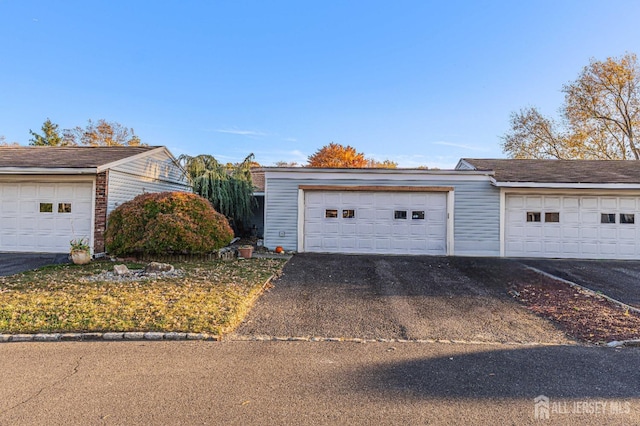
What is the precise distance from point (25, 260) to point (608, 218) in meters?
18.4

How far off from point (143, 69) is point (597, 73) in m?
30.7

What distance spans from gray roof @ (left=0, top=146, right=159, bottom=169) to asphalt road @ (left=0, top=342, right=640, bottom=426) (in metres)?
8.63

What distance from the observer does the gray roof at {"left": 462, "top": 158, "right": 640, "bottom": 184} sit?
11172 millimetres

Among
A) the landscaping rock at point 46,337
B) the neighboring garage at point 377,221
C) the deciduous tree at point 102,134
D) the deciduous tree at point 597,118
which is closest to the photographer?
the landscaping rock at point 46,337

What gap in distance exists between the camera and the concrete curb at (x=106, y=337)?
4.15 metres

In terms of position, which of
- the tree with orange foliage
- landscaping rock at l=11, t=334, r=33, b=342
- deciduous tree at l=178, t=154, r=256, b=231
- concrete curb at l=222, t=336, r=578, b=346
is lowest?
concrete curb at l=222, t=336, r=578, b=346

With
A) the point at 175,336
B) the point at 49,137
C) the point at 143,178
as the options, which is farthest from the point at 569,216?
the point at 49,137

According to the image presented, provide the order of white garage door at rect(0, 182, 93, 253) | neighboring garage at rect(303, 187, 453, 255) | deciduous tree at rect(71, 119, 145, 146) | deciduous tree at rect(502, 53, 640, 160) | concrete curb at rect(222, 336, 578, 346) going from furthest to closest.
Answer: deciduous tree at rect(71, 119, 145, 146) → deciduous tree at rect(502, 53, 640, 160) → neighboring garage at rect(303, 187, 453, 255) → white garage door at rect(0, 182, 93, 253) → concrete curb at rect(222, 336, 578, 346)

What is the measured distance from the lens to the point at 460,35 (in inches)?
517

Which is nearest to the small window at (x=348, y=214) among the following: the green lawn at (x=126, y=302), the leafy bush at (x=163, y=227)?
the leafy bush at (x=163, y=227)

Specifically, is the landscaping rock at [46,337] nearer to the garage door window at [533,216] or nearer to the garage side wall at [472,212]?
the garage side wall at [472,212]

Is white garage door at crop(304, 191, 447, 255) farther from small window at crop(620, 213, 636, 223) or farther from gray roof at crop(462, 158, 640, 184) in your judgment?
small window at crop(620, 213, 636, 223)

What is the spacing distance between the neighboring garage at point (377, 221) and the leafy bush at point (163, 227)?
131 inches

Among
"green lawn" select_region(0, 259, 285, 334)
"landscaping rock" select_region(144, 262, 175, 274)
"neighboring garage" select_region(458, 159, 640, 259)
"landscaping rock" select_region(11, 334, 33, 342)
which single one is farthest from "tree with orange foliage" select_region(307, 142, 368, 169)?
"landscaping rock" select_region(11, 334, 33, 342)
